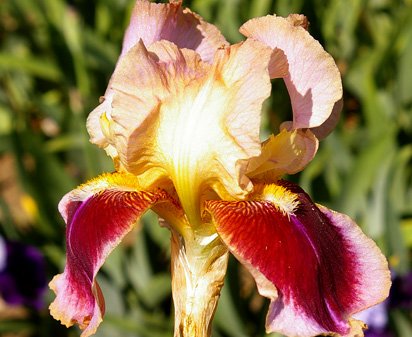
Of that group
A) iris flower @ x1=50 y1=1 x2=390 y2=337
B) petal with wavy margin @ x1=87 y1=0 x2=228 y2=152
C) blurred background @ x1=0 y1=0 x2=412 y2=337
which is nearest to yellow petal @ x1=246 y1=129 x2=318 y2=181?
iris flower @ x1=50 y1=1 x2=390 y2=337

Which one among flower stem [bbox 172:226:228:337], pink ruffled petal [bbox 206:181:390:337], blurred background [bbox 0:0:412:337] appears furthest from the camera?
blurred background [bbox 0:0:412:337]

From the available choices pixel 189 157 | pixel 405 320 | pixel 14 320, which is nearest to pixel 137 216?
pixel 189 157

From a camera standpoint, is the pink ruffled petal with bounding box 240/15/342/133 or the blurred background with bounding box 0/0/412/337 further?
the blurred background with bounding box 0/0/412/337

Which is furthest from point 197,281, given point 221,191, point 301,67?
point 301,67

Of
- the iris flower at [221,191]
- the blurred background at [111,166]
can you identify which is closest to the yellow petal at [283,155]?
the iris flower at [221,191]

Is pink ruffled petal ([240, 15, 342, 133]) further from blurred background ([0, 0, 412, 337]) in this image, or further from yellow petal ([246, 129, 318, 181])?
blurred background ([0, 0, 412, 337])
